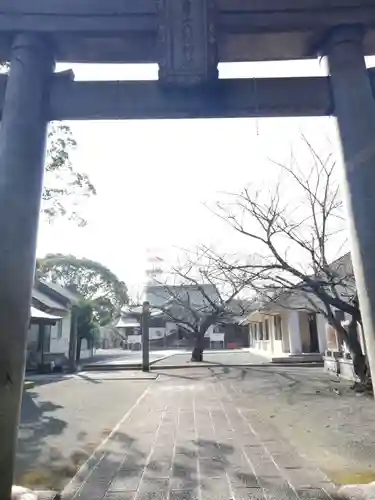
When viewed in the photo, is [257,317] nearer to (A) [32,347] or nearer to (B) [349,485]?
(A) [32,347]

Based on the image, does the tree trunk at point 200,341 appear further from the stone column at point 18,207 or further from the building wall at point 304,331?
the stone column at point 18,207

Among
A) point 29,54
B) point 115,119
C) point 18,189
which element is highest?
point 29,54

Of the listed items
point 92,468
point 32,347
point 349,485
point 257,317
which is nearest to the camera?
point 349,485

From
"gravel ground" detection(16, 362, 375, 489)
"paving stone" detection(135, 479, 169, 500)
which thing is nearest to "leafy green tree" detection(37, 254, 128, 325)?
"gravel ground" detection(16, 362, 375, 489)

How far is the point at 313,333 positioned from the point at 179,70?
70.5 ft

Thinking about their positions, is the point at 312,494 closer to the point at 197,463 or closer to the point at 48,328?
the point at 197,463

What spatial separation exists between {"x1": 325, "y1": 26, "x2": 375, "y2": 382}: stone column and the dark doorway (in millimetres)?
20021

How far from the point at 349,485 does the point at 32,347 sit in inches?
753

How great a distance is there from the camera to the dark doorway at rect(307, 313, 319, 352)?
72.9ft

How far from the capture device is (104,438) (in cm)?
562

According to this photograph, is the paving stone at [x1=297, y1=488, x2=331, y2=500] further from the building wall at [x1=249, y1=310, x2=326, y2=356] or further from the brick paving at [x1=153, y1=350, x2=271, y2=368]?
the building wall at [x1=249, y1=310, x2=326, y2=356]

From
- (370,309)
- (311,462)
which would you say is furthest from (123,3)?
(311,462)

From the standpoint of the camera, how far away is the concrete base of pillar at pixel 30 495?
2869 mm

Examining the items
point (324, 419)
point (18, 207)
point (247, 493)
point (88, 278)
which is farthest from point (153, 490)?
point (88, 278)
